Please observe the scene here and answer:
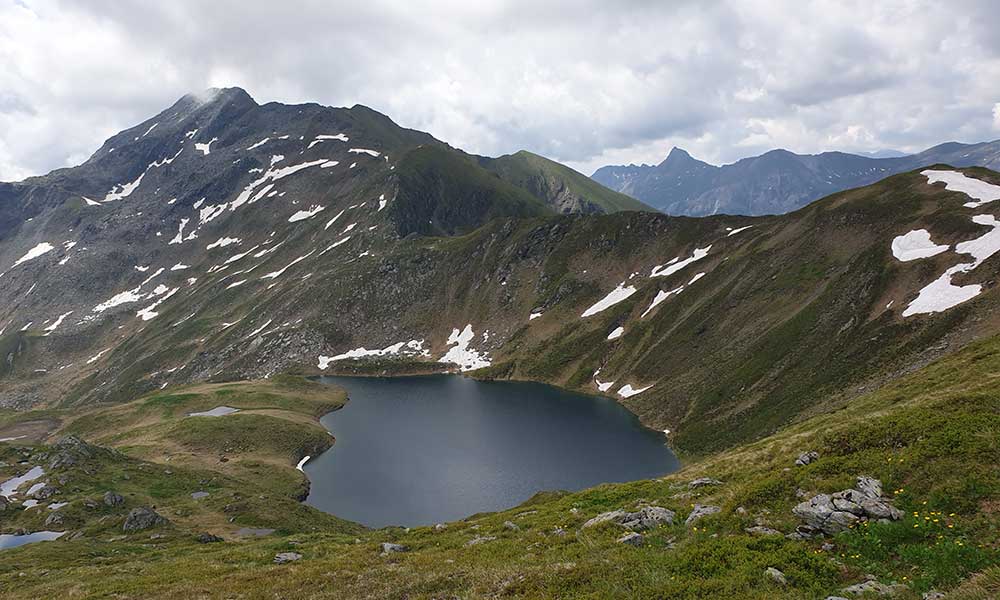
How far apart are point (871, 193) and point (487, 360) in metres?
100

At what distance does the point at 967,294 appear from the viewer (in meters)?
61.8

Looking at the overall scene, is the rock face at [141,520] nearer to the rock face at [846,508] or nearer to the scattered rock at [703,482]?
the scattered rock at [703,482]

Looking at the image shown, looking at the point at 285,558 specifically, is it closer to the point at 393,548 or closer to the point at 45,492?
the point at 393,548

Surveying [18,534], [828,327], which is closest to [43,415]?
[18,534]

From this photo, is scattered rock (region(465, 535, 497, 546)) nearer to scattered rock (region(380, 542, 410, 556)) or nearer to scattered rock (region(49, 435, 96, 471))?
scattered rock (region(380, 542, 410, 556))

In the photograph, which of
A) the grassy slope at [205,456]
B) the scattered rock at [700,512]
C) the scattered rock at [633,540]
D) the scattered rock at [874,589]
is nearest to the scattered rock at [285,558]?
the scattered rock at [633,540]

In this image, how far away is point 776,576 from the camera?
13.4 metres

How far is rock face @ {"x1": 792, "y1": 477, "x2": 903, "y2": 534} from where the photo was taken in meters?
15.8

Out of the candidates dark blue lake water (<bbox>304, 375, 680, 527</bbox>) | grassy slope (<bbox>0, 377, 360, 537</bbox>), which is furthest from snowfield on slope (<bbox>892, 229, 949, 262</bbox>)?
grassy slope (<bbox>0, 377, 360, 537</bbox>)

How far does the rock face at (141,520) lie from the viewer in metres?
47.6

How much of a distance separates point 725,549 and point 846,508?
4796 mm

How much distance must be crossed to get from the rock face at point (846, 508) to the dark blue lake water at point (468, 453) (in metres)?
49.7

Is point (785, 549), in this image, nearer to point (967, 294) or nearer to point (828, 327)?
point (967, 294)

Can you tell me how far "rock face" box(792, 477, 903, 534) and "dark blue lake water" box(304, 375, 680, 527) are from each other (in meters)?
49.7
